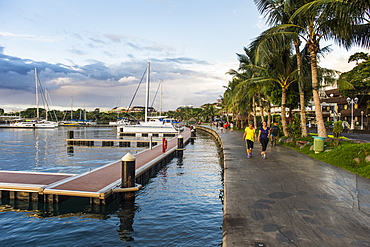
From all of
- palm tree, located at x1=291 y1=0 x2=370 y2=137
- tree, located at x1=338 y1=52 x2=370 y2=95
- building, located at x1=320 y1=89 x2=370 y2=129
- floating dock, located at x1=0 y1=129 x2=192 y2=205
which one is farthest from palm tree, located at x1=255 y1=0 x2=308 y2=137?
building, located at x1=320 y1=89 x2=370 y2=129

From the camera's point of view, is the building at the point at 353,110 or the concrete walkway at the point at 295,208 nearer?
the concrete walkway at the point at 295,208

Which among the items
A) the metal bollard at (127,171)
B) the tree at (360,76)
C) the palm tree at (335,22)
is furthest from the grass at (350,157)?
the tree at (360,76)

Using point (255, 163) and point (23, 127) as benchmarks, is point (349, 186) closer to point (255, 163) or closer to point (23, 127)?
point (255, 163)

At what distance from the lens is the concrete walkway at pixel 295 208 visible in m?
4.67

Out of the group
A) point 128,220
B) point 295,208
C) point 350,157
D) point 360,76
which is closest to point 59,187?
point 128,220

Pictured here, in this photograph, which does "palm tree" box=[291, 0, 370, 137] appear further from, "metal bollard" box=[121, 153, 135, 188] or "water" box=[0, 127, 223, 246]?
"metal bollard" box=[121, 153, 135, 188]

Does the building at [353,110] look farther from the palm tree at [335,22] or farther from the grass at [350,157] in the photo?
the grass at [350,157]

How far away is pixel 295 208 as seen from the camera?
20.2 ft

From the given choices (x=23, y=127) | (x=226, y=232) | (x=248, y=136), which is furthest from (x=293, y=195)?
(x=23, y=127)

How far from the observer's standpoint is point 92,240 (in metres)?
6.25

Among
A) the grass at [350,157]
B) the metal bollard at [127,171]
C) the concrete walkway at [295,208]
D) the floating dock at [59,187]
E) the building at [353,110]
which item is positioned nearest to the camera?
the concrete walkway at [295,208]

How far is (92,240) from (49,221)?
6.27 feet

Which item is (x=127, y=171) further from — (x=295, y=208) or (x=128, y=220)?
(x=295, y=208)

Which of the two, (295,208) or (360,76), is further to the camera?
(360,76)
